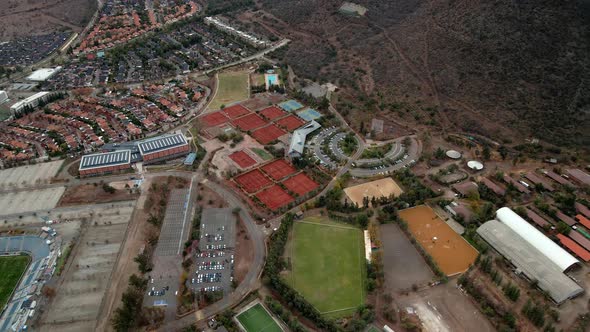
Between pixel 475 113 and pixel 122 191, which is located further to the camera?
pixel 475 113

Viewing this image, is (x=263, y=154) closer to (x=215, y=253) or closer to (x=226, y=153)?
(x=226, y=153)

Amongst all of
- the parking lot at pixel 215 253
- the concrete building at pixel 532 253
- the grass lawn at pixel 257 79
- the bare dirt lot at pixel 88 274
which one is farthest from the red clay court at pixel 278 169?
the grass lawn at pixel 257 79

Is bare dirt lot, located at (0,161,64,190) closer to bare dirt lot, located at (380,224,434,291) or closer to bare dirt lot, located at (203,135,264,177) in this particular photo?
bare dirt lot, located at (203,135,264,177)

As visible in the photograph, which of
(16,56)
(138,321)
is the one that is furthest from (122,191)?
(16,56)

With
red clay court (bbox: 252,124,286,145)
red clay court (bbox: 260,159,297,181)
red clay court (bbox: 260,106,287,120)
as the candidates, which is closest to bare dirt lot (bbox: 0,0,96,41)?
red clay court (bbox: 260,106,287,120)

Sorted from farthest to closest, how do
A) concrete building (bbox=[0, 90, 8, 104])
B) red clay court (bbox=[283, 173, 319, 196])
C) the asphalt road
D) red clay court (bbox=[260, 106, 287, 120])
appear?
concrete building (bbox=[0, 90, 8, 104]) → red clay court (bbox=[260, 106, 287, 120]) → the asphalt road → red clay court (bbox=[283, 173, 319, 196])

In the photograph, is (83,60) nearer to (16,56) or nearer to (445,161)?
(16,56)

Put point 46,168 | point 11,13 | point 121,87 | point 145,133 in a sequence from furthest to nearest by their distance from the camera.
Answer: point 11,13, point 121,87, point 145,133, point 46,168
